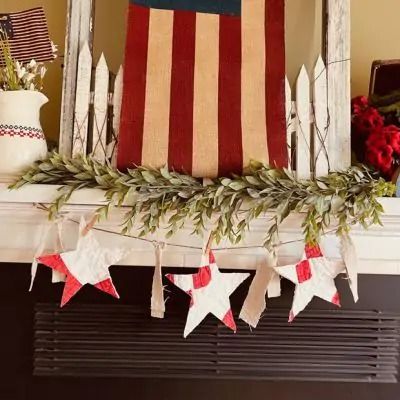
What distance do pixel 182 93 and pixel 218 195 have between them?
29 cm

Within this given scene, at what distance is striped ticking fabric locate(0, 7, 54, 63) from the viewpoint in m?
1.39

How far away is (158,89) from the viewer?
143 centimetres

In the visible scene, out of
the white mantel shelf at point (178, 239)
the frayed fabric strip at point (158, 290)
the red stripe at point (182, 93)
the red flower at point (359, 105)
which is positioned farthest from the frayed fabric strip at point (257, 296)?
the red flower at point (359, 105)

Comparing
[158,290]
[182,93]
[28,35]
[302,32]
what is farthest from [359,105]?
[28,35]

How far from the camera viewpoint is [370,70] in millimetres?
1676

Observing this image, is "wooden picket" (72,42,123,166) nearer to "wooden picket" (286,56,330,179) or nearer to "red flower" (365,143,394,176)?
"wooden picket" (286,56,330,179)

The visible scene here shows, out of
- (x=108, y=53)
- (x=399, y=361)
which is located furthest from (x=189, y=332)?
(x=108, y=53)

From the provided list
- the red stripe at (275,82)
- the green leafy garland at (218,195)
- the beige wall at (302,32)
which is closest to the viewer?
the green leafy garland at (218,195)

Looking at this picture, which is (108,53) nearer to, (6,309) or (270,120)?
(270,120)

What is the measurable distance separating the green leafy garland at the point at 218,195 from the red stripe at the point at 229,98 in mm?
73

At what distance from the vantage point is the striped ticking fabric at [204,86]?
1.39m

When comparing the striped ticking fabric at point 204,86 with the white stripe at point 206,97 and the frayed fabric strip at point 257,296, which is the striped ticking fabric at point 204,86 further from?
the frayed fabric strip at point 257,296

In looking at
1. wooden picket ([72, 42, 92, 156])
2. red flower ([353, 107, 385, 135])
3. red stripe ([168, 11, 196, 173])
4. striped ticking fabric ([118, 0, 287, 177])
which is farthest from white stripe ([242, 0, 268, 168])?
wooden picket ([72, 42, 92, 156])

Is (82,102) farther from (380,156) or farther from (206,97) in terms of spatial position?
(380,156)
